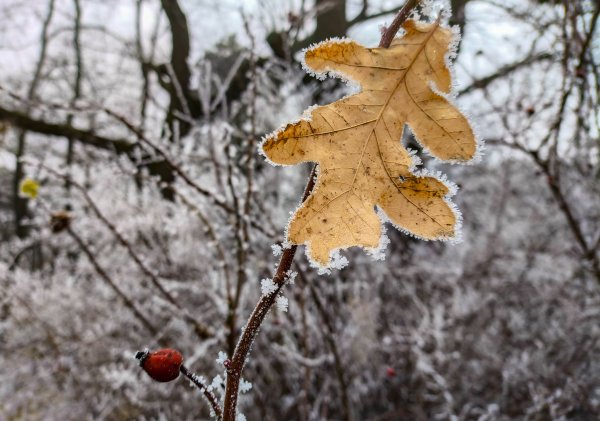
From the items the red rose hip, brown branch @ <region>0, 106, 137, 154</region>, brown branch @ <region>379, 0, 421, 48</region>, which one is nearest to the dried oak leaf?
brown branch @ <region>379, 0, 421, 48</region>

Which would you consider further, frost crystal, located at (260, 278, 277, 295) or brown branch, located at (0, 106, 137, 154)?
brown branch, located at (0, 106, 137, 154)

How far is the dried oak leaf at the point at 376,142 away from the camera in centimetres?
57

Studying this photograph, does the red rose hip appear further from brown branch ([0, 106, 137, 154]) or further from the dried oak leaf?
brown branch ([0, 106, 137, 154])

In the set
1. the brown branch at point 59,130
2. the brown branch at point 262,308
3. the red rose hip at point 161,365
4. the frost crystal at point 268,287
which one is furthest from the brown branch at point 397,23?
the brown branch at point 59,130

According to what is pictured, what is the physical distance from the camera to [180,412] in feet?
9.75

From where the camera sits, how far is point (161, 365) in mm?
577

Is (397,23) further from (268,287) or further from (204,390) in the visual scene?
(204,390)

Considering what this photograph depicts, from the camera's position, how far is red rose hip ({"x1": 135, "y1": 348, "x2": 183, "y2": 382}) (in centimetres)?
58

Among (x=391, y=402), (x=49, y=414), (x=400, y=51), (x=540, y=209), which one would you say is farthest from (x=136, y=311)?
(x=540, y=209)

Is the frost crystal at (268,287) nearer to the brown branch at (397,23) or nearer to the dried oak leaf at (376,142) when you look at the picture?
the dried oak leaf at (376,142)

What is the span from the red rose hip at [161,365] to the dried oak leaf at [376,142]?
0.76 feet

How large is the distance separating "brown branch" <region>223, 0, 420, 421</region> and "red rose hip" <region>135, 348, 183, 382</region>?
71 mm

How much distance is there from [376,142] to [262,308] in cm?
27

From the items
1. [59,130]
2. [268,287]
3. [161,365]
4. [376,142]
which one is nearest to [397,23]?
[376,142]
